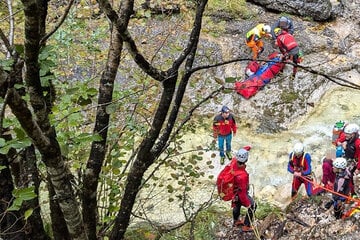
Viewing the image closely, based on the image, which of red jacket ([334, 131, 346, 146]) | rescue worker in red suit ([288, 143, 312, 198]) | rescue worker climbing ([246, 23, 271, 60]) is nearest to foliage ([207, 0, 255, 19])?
rescue worker climbing ([246, 23, 271, 60])

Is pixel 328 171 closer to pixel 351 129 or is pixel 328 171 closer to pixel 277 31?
pixel 351 129

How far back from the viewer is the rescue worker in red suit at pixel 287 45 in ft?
32.1

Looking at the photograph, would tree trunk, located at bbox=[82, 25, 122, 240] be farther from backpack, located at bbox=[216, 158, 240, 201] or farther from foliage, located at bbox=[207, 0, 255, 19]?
foliage, located at bbox=[207, 0, 255, 19]

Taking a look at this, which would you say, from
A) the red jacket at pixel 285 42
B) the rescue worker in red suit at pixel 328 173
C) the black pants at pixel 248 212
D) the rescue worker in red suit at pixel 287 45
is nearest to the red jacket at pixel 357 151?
the rescue worker in red suit at pixel 328 173

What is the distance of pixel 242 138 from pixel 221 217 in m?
2.47

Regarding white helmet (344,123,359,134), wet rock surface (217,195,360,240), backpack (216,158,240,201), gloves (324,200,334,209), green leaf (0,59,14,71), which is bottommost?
wet rock surface (217,195,360,240)

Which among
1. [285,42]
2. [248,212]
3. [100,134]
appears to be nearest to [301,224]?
[248,212]

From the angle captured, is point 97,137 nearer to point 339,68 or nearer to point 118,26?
point 118,26

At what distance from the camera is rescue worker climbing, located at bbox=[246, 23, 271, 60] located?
10078 mm

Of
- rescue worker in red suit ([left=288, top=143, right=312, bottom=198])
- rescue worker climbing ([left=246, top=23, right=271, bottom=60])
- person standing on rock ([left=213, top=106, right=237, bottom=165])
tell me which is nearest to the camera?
rescue worker in red suit ([left=288, top=143, right=312, bottom=198])

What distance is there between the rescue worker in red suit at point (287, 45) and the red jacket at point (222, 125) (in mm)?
2412

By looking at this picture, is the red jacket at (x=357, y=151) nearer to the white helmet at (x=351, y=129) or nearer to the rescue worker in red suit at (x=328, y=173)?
the white helmet at (x=351, y=129)

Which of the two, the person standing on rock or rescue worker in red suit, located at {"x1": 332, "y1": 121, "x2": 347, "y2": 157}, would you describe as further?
the person standing on rock

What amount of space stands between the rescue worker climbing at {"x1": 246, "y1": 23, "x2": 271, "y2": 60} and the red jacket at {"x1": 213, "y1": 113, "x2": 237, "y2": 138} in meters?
2.63
